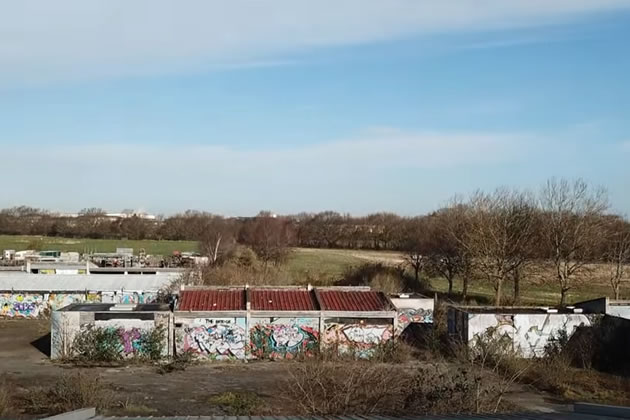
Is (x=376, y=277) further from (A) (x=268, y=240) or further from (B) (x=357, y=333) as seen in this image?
(A) (x=268, y=240)

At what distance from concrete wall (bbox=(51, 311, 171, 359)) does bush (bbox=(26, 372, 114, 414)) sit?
8436 millimetres

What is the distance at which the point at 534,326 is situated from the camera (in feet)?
99.6

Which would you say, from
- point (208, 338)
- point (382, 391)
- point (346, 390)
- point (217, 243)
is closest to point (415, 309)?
point (208, 338)

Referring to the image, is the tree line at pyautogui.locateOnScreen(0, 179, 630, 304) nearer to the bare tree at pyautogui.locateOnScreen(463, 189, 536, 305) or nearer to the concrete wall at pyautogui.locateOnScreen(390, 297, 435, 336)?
the bare tree at pyautogui.locateOnScreen(463, 189, 536, 305)

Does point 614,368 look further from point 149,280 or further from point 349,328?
point 149,280

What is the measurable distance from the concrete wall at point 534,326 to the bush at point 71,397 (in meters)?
17.2

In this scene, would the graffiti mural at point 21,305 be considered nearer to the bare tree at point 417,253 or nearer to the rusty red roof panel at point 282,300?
the rusty red roof panel at point 282,300

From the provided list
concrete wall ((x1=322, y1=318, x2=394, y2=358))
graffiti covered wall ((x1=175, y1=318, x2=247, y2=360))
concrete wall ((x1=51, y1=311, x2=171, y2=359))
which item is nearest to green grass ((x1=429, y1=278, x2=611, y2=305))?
concrete wall ((x1=322, y1=318, x2=394, y2=358))

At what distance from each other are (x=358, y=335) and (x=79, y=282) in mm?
21515

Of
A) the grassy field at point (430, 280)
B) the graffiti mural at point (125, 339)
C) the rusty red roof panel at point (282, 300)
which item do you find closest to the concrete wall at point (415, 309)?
the rusty red roof panel at point (282, 300)

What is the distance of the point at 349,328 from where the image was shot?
3088 centimetres

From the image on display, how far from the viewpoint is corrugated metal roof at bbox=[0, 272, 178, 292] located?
139 ft

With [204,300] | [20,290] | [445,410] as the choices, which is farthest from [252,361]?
[20,290]

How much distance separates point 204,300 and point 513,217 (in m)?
27.2
